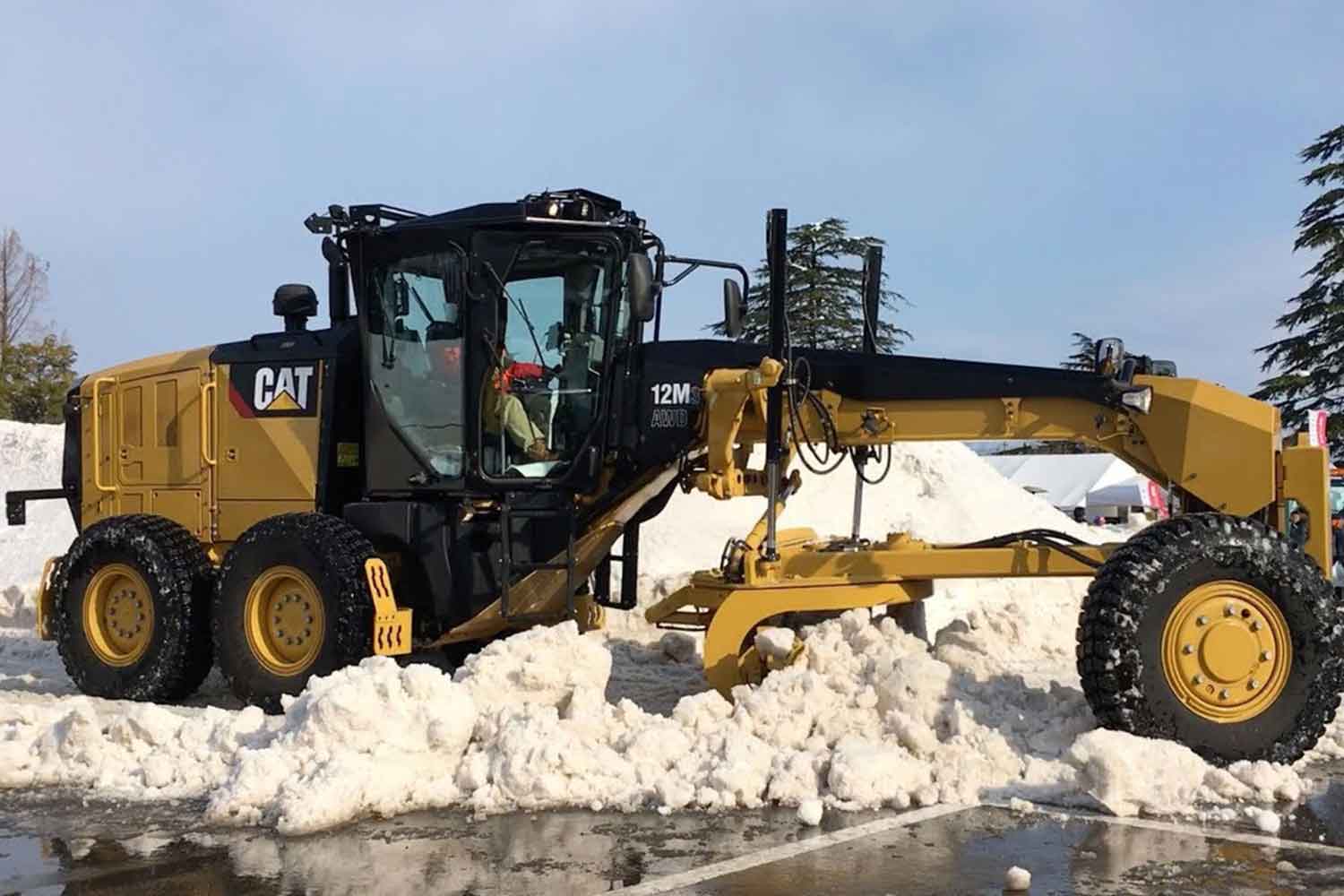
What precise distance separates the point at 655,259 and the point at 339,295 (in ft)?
7.27

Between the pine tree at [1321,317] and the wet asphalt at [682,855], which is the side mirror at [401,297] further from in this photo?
the pine tree at [1321,317]

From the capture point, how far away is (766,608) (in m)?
7.03

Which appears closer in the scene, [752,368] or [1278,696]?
[1278,696]

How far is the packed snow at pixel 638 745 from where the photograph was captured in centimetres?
574

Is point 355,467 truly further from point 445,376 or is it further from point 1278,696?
point 1278,696

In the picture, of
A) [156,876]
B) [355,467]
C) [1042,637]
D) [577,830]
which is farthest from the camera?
[1042,637]

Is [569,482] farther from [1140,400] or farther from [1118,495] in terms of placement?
[1118,495]

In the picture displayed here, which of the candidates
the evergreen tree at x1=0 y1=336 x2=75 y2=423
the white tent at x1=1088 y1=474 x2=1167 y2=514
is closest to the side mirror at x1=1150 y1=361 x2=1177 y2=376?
the white tent at x1=1088 y1=474 x2=1167 y2=514

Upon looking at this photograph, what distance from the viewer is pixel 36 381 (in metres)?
42.2

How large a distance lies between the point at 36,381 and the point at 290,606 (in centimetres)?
3833

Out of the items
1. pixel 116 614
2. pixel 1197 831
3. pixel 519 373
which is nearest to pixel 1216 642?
pixel 1197 831

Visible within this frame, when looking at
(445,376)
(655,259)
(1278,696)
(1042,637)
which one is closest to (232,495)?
(445,376)

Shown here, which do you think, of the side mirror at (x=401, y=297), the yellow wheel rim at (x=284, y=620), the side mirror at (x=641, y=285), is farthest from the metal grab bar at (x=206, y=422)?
the side mirror at (x=641, y=285)

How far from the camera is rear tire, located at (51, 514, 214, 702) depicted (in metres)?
8.60
